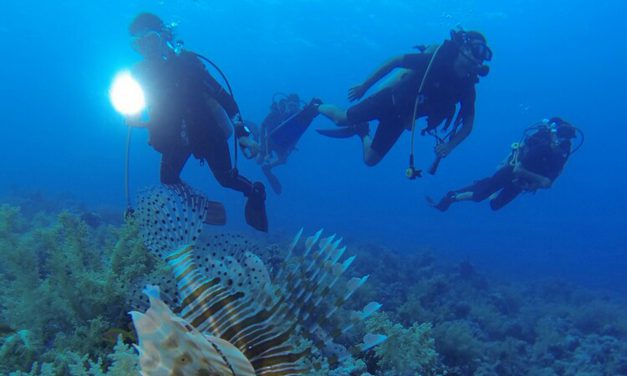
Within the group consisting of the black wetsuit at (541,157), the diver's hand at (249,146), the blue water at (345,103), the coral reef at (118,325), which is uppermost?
the blue water at (345,103)

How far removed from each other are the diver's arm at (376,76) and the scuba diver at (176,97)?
2064 mm

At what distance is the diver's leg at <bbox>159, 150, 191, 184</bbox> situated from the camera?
599cm

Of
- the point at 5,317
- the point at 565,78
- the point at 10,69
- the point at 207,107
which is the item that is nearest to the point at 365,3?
the point at 207,107

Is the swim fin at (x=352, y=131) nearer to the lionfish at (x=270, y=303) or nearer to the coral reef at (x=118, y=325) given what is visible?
the coral reef at (x=118, y=325)

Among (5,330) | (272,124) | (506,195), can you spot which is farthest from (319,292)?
(272,124)

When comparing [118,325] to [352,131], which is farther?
[352,131]

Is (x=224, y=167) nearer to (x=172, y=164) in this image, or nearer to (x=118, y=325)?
(x=172, y=164)

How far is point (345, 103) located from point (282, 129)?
180ft

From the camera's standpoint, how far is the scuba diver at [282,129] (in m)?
8.89

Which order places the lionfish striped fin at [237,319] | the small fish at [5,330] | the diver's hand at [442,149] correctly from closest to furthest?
the lionfish striped fin at [237,319] → the small fish at [5,330] → the diver's hand at [442,149]

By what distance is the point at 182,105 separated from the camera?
5.56 metres

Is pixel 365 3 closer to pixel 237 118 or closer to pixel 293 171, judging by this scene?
pixel 237 118

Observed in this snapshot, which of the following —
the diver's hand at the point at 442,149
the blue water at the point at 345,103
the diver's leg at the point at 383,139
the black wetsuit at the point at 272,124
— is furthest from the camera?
the blue water at the point at 345,103

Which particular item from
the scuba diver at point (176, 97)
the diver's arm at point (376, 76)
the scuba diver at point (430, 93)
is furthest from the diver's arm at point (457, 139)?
the scuba diver at point (176, 97)
